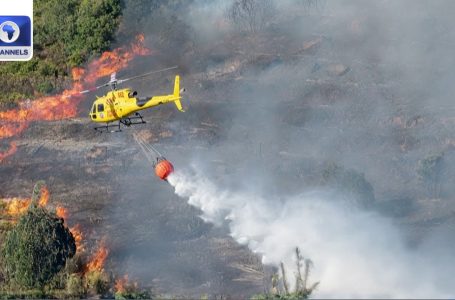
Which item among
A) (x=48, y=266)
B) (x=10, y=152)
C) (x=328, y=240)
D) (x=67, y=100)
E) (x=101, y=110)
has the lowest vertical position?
(x=48, y=266)

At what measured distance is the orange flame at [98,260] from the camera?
2218 inches

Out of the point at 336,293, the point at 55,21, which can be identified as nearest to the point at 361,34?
the point at 55,21

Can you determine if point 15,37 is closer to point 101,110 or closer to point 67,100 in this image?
point 67,100

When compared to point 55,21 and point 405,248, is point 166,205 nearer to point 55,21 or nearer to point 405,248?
point 405,248

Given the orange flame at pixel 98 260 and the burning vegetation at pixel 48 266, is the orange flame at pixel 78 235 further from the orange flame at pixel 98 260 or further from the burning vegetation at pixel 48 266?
the burning vegetation at pixel 48 266

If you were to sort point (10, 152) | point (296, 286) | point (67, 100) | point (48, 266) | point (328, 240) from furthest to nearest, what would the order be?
1. point (67, 100)
2. point (10, 152)
3. point (328, 240)
4. point (48, 266)
5. point (296, 286)

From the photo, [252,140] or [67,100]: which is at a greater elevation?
[67,100]

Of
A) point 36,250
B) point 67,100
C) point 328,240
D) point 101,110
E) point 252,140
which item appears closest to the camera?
point 36,250

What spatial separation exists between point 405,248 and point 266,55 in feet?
101

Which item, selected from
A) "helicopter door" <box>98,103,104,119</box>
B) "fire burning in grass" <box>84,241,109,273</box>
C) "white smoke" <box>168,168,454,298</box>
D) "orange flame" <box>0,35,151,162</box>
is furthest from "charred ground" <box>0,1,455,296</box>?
"helicopter door" <box>98,103,104,119</box>

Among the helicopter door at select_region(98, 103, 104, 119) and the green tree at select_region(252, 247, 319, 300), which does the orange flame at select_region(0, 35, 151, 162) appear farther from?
the green tree at select_region(252, 247, 319, 300)

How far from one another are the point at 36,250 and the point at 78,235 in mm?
8944

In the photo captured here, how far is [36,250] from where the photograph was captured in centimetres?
5225

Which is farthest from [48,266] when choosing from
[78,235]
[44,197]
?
[44,197]
